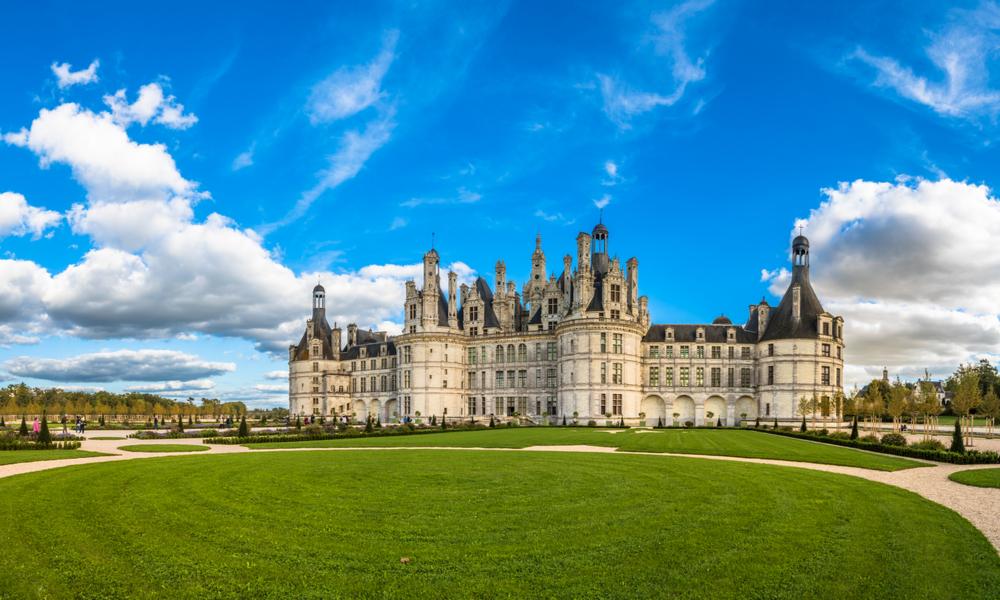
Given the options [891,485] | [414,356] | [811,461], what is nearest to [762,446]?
[811,461]

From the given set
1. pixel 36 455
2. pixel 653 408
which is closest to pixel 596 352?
pixel 653 408

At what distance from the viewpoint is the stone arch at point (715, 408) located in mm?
70250

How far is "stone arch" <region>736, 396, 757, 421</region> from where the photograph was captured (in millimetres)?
69062

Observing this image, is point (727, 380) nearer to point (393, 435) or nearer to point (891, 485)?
point (393, 435)

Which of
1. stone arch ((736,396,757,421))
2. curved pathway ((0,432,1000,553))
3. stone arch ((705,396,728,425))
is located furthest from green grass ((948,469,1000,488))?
stone arch ((705,396,728,425))

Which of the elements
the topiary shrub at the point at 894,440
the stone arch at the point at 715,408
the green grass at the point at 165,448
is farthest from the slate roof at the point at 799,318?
the green grass at the point at 165,448

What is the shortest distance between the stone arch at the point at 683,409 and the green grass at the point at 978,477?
46.9 meters

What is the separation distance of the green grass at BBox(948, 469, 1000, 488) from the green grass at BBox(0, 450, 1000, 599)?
14.0 feet

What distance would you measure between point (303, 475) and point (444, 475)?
4470mm

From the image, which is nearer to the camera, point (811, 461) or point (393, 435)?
point (811, 461)

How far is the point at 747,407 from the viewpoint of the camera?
69625 millimetres

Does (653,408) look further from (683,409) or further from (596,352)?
(596,352)

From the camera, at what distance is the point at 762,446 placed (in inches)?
1368

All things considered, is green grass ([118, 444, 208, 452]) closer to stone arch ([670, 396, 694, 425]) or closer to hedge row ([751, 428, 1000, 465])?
hedge row ([751, 428, 1000, 465])
